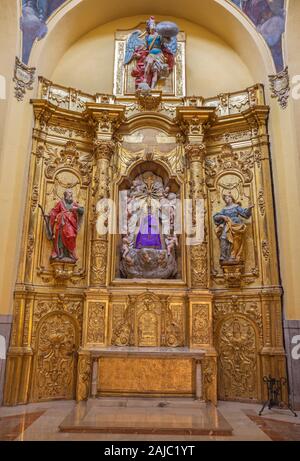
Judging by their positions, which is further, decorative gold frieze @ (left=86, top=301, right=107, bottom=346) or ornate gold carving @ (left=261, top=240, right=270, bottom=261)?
ornate gold carving @ (left=261, top=240, right=270, bottom=261)

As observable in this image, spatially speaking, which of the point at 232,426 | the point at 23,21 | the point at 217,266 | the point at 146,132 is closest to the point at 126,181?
the point at 146,132

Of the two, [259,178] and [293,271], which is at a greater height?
[259,178]

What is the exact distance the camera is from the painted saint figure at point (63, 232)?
8.70 meters

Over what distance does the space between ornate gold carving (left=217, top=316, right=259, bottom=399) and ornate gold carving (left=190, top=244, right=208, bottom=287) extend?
1.13m

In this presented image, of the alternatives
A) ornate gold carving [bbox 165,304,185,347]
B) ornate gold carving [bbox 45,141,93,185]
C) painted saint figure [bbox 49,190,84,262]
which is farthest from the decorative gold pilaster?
ornate gold carving [bbox 165,304,185,347]

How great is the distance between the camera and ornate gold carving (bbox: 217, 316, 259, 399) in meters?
8.27

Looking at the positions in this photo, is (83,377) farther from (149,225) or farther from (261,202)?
(261,202)

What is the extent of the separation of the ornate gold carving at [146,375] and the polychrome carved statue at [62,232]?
2.53 meters

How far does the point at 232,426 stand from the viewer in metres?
6.13

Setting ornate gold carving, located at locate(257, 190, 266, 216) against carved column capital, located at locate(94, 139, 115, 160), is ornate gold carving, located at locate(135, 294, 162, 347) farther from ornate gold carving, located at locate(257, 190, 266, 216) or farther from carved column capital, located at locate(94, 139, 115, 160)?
carved column capital, located at locate(94, 139, 115, 160)

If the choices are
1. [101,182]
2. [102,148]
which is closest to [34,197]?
[101,182]

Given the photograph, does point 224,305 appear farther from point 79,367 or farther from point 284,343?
point 79,367
